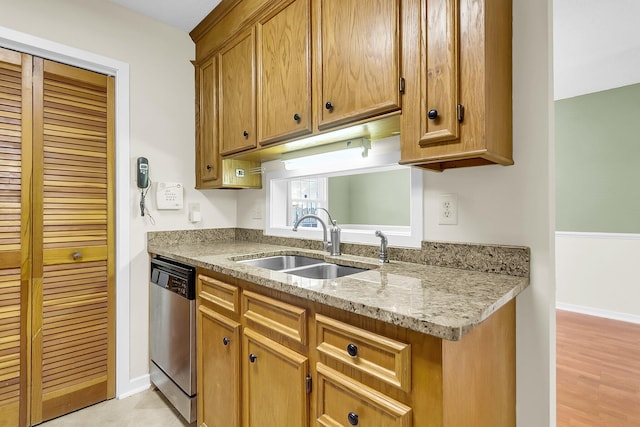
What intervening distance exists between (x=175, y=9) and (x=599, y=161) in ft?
14.6

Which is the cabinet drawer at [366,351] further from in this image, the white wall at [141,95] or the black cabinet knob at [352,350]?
the white wall at [141,95]

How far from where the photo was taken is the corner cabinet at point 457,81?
1.00 meters

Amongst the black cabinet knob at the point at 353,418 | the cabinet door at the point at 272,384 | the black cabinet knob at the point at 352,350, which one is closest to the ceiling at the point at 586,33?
the cabinet door at the point at 272,384

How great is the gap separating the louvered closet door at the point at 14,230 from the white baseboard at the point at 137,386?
0.49 m

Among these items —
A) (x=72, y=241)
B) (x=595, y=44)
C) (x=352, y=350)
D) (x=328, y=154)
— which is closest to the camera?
A: (x=352, y=350)

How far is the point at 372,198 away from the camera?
4445 millimetres

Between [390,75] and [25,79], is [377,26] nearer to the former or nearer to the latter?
[390,75]

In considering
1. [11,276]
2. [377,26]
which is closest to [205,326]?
[11,276]

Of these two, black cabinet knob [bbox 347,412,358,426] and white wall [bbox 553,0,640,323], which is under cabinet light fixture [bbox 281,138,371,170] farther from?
white wall [bbox 553,0,640,323]

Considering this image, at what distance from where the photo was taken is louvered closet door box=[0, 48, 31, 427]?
1.69 meters

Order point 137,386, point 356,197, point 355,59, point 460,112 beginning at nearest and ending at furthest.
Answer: point 460,112 → point 355,59 → point 137,386 → point 356,197

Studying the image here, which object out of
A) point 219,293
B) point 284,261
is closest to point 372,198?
point 284,261

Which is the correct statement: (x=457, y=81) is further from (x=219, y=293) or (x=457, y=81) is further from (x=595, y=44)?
(x=595, y=44)

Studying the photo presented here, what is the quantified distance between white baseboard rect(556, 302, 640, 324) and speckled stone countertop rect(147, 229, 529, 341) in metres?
3.42
